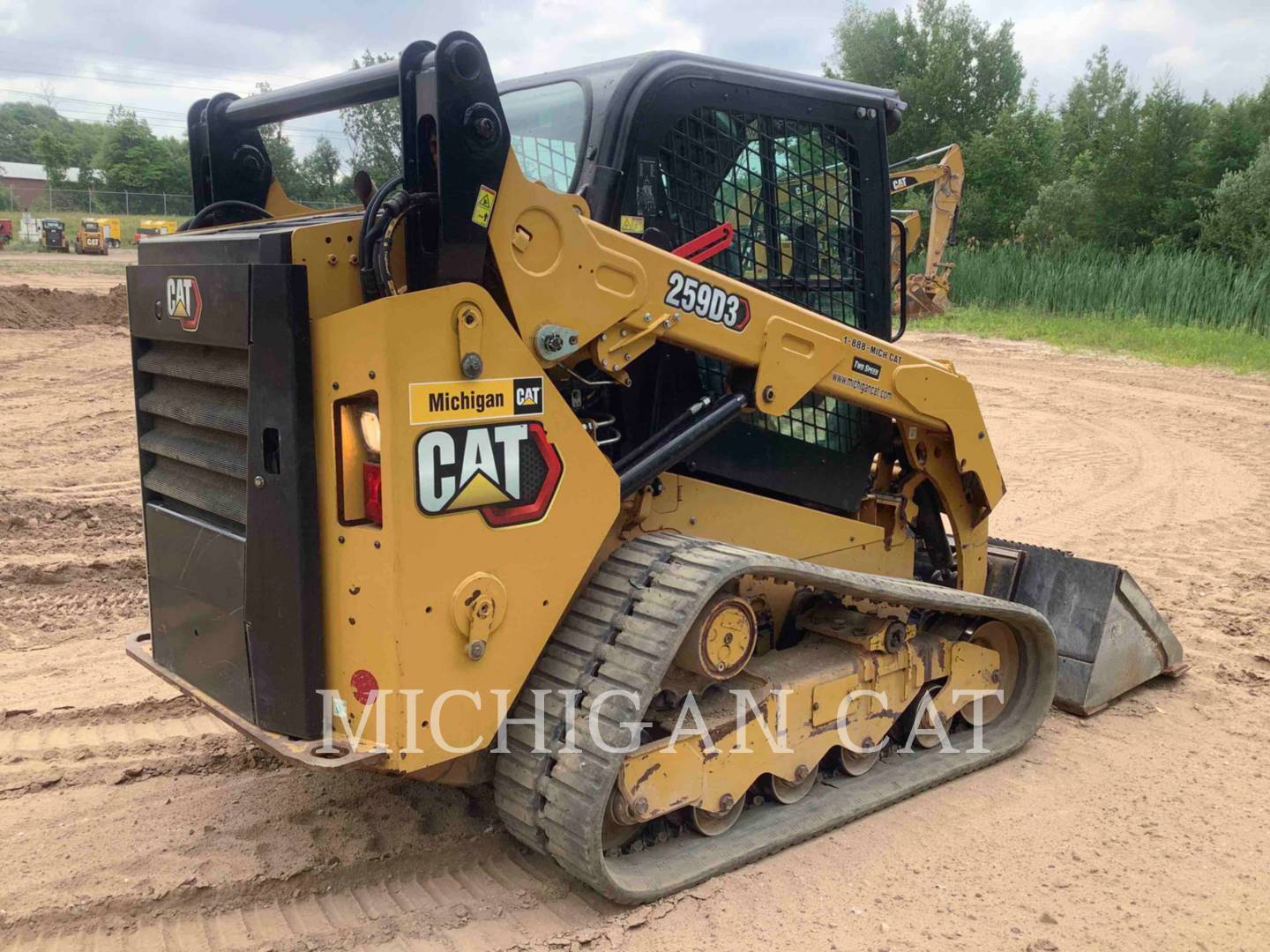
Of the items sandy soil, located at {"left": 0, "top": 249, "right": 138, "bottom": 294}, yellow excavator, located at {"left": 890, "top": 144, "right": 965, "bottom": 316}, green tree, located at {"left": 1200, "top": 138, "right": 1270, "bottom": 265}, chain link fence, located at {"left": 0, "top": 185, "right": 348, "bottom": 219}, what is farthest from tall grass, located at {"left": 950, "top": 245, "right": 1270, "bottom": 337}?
chain link fence, located at {"left": 0, "top": 185, "right": 348, "bottom": 219}

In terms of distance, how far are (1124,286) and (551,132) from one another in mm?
20178

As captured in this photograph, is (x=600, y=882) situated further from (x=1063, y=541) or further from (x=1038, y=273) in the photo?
(x=1038, y=273)

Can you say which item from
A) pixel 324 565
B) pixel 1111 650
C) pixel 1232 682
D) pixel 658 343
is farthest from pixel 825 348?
pixel 1232 682

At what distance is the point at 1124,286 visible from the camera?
69.1 ft

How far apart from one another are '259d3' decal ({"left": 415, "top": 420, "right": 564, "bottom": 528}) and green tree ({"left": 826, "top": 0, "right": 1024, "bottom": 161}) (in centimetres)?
4005

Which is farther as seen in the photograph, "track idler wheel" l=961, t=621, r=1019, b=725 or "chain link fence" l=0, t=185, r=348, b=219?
"chain link fence" l=0, t=185, r=348, b=219

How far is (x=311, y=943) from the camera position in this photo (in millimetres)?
3029

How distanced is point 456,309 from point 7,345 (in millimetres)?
13781

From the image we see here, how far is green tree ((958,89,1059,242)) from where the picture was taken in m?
35.8

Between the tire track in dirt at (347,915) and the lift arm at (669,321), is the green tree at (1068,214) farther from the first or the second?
the tire track in dirt at (347,915)

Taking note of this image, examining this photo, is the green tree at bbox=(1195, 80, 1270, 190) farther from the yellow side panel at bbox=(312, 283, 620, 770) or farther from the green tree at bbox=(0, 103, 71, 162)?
the green tree at bbox=(0, 103, 71, 162)

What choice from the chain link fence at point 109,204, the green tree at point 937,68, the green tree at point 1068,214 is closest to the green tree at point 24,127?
the chain link fence at point 109,204

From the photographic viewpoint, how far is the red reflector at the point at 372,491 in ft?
9.06

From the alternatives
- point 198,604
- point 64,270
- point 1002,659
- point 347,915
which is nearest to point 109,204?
point 64,270
